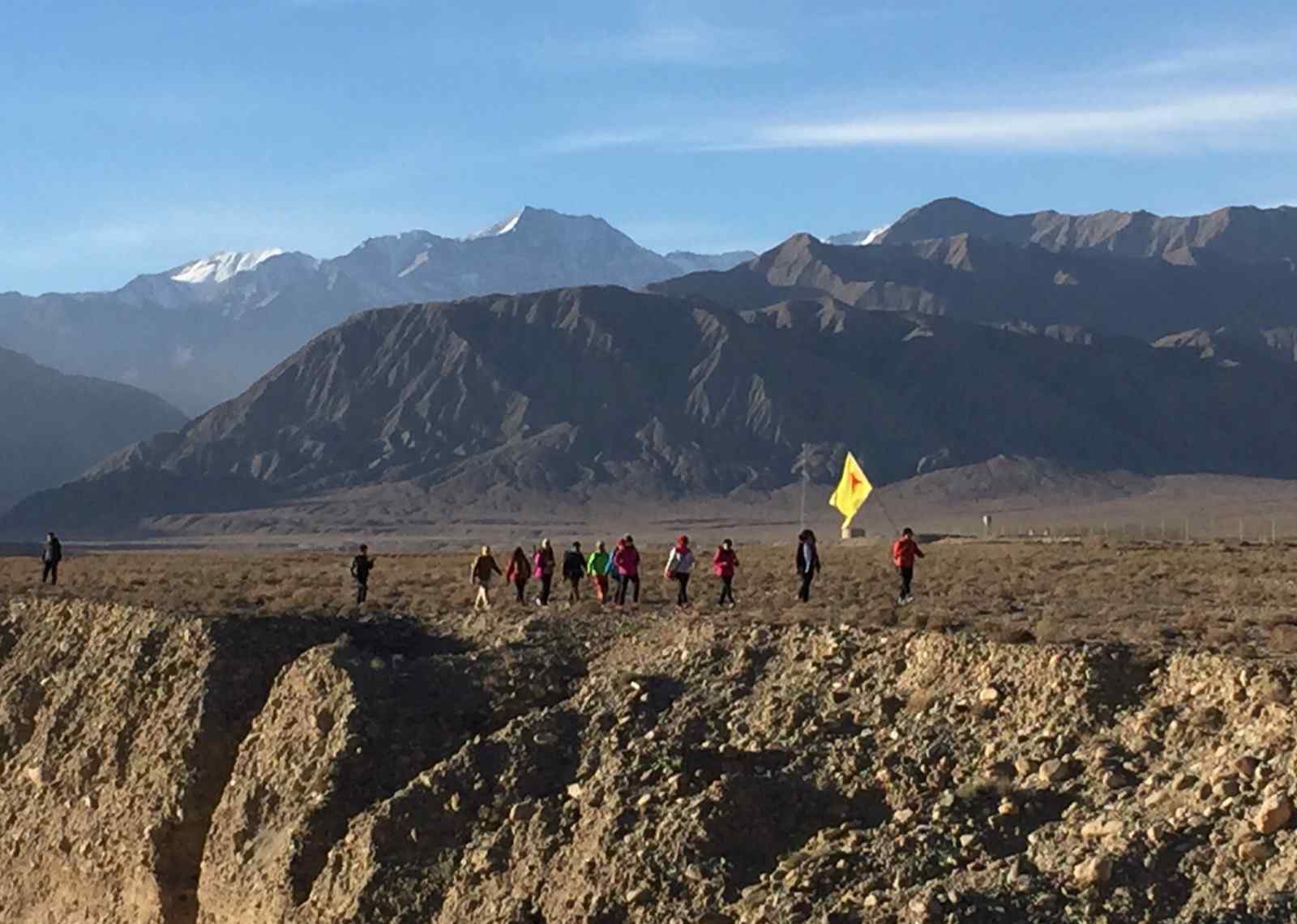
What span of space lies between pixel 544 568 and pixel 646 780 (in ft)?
33.6

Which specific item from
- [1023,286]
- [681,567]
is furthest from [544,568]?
[1023,286]

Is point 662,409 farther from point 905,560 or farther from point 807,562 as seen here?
point 807,562

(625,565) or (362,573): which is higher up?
(625,565)

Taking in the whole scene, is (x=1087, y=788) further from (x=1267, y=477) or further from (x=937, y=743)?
(x=1267, y=477)

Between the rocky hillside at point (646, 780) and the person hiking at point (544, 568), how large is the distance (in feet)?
9.41

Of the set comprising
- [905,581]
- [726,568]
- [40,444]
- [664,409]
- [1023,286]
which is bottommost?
[905,581]

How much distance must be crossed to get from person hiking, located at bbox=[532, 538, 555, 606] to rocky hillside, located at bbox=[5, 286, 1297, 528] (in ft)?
322

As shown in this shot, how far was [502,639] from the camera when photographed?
807 inches

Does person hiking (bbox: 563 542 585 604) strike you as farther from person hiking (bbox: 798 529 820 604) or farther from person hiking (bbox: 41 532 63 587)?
person hiking (bbox: 41 532 63 587)

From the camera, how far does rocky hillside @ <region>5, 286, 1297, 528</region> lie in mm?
130250

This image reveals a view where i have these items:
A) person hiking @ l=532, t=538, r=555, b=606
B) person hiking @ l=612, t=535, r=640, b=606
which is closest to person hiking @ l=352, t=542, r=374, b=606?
person hiking @ l=532, t=538, r=555, b=606

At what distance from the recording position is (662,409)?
137m

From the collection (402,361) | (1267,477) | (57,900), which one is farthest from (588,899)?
(402,361)

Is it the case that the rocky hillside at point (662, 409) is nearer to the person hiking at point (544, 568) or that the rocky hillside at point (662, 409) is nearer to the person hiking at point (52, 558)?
the person hiking at point (52, 558)
